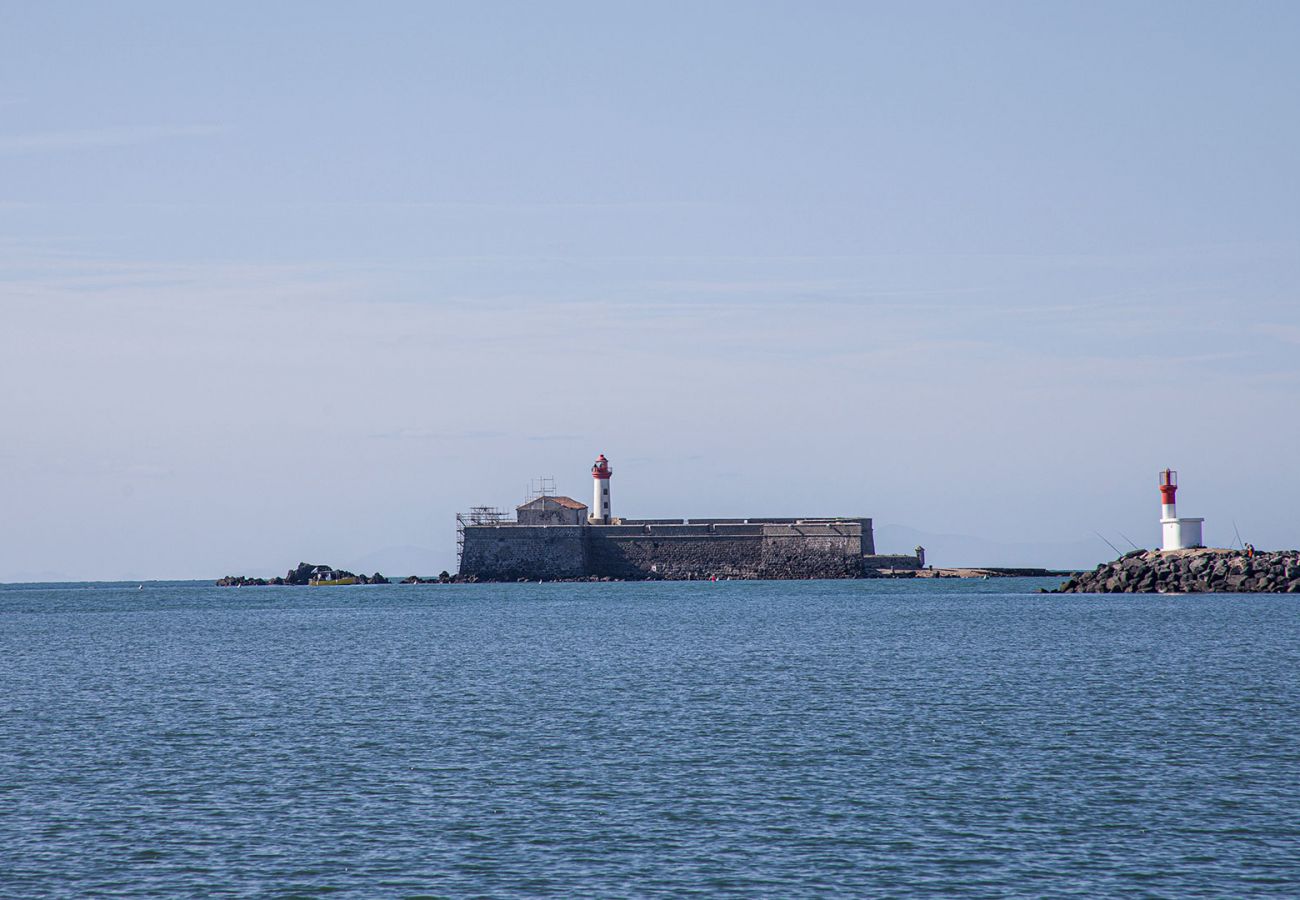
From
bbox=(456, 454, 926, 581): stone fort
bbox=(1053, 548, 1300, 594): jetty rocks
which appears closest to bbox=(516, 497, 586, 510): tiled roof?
bbox=(456, 454, 926, 581): stone fort

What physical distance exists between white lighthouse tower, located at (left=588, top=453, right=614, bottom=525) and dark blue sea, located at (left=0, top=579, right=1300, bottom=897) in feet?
219

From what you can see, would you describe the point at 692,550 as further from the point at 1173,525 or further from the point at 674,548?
the point at 1173,525

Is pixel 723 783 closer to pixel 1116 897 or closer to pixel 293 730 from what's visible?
pixel 1116 897

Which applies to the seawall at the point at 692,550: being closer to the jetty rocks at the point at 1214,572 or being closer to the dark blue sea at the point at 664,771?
the jetty rocks at the point at 1214,572

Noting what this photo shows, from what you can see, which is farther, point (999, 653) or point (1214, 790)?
point (999, 653)

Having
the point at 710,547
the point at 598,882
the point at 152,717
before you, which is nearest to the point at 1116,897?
the point at 598,882

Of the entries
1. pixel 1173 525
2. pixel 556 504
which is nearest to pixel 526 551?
pixel 556 504

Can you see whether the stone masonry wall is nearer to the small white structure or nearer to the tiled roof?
the tiled roof

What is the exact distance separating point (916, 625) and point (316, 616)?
32.8m

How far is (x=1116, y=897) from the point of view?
562 inches

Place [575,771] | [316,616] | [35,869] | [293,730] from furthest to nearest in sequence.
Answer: [316,616] → [293,730] → [575,771] → [35,869]

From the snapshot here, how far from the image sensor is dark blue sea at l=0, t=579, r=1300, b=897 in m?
15.4

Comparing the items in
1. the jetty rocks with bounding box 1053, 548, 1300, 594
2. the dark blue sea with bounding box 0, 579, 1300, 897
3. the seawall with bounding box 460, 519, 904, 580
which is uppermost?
the seawall with bounding box 460, 519, 904, 580

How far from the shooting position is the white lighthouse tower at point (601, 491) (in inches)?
4459
